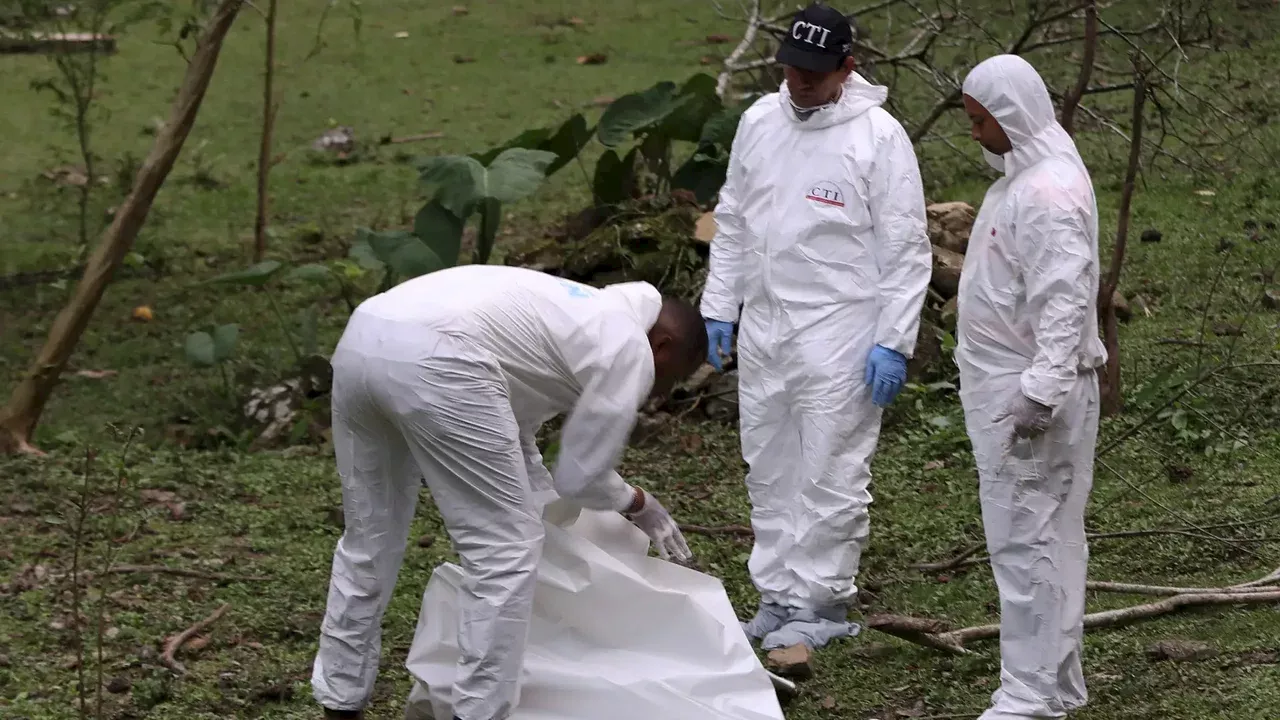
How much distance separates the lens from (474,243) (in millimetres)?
8508

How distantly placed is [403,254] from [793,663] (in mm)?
3247

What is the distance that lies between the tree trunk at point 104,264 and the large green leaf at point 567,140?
1.75 meters

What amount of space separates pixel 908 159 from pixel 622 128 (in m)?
3.03

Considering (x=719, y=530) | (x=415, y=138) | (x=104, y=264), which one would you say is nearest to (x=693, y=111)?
(x=719, y=530)

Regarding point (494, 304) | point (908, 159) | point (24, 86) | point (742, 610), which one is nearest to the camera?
point (494, 304)

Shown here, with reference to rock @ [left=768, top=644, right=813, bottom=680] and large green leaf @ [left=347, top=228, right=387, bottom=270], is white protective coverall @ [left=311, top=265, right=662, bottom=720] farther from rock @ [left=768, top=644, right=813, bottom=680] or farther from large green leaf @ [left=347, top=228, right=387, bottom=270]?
large green leaf @ [left=347, top=228, right=387, bottom=270]

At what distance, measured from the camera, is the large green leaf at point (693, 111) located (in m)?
7.09

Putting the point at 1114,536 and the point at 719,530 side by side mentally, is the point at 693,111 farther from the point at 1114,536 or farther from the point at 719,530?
the point at 1114,536

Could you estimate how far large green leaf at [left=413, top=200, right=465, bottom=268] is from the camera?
6719mm

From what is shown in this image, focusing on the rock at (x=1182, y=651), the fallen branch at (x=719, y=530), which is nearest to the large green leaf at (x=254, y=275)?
the fallen branch at (x=719, y=530)

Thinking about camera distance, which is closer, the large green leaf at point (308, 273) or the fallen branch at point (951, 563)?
the fallen branch at point (951, 563)

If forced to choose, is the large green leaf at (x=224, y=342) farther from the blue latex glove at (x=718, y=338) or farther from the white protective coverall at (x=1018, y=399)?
the white protective coverall at (x=1018, y=399)

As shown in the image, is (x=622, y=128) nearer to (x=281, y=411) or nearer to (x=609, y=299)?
(x=281, y=411)

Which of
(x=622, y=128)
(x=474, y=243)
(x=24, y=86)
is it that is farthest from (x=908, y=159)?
(x=24, y=86)
